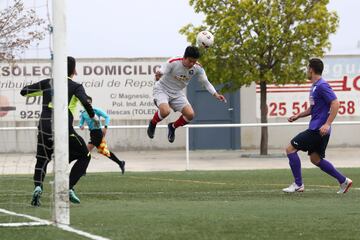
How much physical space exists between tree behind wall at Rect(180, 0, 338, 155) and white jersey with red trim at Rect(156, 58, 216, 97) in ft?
44.6

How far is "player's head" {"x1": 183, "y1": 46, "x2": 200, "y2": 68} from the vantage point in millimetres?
13914

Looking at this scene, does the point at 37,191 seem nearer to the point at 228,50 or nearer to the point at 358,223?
the point at 358,223

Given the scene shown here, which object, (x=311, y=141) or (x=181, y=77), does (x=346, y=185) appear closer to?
(x=311, y=141)

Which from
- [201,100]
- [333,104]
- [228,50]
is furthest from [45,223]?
[201,100]

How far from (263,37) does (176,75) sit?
14.4 meters

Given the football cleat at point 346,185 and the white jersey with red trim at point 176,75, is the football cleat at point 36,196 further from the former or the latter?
the football cleat at point 346,185

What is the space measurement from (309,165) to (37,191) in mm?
15345

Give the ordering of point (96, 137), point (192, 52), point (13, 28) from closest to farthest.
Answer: point (192, 52) → point (96, 137) → point (13, 28)

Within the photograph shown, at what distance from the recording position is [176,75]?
14336 millimetres

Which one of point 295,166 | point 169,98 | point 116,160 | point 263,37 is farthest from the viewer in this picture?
point 263,37

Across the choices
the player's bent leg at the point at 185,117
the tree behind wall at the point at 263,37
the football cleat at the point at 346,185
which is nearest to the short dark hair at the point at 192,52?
the player's bent leg at the point at 185,117

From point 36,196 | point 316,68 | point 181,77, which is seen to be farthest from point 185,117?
point 36,196

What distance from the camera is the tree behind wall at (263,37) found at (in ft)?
92.7

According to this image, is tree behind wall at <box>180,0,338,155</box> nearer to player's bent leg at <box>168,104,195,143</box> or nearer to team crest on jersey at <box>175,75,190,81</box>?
player's bent leg at <box>168,104,195,143</box>
